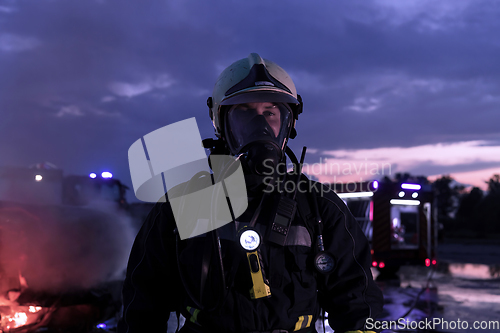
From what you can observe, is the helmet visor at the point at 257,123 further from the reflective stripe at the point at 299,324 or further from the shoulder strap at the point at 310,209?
the reflective stripe at the point at 299,324

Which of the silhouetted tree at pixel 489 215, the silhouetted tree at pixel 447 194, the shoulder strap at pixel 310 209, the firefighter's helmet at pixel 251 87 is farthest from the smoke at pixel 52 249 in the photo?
the silhouetted tree at pixel 447 194

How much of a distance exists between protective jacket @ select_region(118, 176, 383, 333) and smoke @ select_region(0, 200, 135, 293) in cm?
391

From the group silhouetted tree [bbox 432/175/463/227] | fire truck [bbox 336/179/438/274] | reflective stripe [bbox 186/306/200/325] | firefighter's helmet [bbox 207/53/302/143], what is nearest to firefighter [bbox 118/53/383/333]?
reflective stripe [bbox 186/306/200/325]

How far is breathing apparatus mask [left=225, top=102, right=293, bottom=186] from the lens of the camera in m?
1.87

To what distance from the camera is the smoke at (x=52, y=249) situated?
499 cm

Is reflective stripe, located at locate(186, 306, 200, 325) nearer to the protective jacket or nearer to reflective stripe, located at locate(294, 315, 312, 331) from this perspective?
the protective jacket

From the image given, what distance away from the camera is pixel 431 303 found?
7680mm

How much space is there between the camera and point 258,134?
1.96 meters

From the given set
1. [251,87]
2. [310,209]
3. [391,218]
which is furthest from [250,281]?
[391,218]

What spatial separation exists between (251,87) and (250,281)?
3.18 feet

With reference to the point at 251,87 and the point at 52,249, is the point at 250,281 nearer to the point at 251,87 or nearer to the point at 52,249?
the point at 251,87

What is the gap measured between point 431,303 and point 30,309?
265 inches

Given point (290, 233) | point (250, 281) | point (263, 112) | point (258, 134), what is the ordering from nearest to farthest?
point (250, 281), point (290, 233), point (258, 134), point (263, 112)

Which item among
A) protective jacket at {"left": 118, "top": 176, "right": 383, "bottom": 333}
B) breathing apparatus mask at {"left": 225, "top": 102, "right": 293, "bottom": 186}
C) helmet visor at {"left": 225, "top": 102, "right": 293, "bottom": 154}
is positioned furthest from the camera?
helmet visor at {"left": 225, "top": 102, "right": 293, "bottom": 154}
